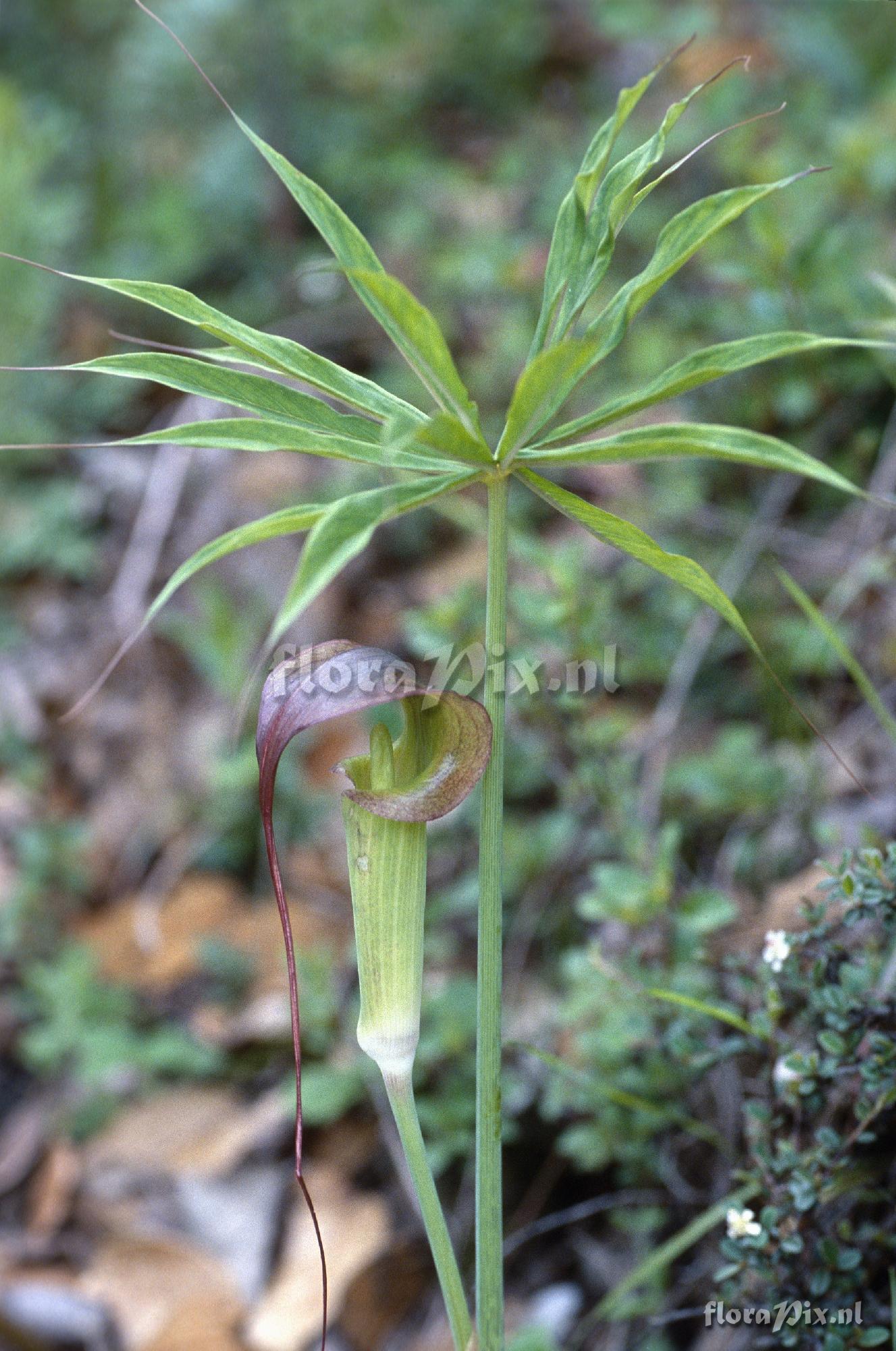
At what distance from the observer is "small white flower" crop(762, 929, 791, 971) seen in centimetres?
93

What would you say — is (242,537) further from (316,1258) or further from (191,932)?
(191,932)

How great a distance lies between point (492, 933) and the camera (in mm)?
721

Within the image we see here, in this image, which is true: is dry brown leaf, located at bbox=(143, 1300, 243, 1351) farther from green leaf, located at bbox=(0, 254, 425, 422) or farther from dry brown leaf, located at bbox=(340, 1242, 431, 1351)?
green leaf, located at bbox=(0, 254, 425, 422)

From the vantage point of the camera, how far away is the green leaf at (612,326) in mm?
605

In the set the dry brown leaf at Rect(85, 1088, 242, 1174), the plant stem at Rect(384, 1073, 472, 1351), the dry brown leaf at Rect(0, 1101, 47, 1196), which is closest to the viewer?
the plant stem at Rect(384, 1073, 472, 1351)

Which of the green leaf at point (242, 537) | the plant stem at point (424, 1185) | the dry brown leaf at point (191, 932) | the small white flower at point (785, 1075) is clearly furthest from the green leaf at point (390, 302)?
the dry brown leaf at point (191, 932)

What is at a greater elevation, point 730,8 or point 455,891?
point 730,8

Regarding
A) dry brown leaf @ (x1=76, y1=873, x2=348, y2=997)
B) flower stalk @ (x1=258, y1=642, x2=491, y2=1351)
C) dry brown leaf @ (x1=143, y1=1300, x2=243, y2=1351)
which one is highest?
flower stalk @ (x1=258, y1=642, x2=491, y2=1351)

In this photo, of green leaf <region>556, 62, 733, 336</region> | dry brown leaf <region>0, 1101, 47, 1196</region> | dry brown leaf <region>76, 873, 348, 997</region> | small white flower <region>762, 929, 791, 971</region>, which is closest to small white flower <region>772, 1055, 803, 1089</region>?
small white flower <region>762, 929, 791, 971</region>

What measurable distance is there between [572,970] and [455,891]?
398mm

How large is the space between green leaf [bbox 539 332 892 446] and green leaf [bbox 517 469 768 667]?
0.04 m

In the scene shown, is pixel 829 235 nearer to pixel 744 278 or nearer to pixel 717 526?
pixel 744 278

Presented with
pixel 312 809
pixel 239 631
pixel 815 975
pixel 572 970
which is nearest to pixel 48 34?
pixel 239 631

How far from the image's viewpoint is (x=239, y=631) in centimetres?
229
